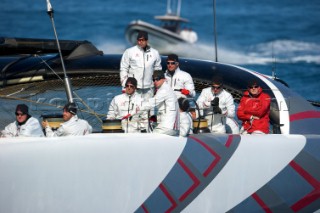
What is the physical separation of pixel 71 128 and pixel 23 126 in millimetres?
442

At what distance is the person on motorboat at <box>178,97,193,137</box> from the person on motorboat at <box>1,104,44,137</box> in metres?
1.38

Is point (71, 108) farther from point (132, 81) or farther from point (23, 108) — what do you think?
point (132, 81)

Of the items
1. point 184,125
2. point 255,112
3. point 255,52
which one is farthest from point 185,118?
point 255,52

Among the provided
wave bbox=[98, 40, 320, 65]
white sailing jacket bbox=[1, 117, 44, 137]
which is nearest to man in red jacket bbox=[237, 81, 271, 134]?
white sailing jacket bbox=[1, 117, 44, 137]

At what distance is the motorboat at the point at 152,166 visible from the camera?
7719mm

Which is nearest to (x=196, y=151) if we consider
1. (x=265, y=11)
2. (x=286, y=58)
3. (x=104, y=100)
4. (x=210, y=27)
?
(x=104, y=100)

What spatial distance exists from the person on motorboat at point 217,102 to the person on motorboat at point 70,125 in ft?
4.70

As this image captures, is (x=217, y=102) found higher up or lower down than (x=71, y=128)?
higher up

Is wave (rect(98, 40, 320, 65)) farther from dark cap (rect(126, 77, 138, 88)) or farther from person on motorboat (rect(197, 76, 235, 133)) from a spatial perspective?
dark cap (rect(126, 77, 138, 88))

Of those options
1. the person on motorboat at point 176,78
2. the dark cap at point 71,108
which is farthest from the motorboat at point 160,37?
the dark cap at point 71,108

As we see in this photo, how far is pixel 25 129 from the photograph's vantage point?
25.7 feet

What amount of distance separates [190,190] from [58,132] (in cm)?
142

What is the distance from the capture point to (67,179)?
7.81 metres

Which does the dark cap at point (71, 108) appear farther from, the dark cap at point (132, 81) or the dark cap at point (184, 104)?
the dark cap at point (184, 104)
